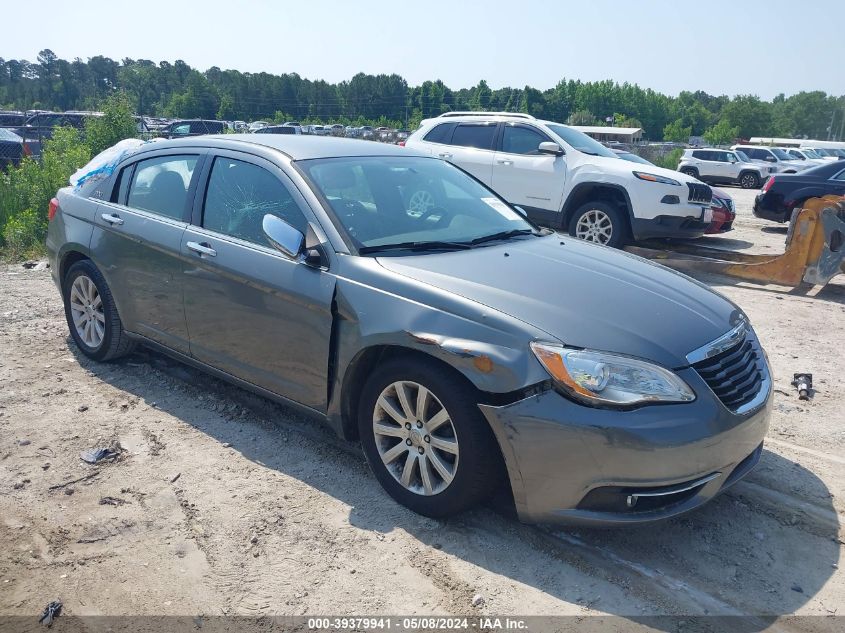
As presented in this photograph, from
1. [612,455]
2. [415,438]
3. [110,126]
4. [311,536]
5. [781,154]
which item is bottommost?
[311,536]

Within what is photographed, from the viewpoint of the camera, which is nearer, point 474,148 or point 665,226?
point 665,226

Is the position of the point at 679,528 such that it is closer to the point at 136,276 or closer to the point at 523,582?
the point at 523,582

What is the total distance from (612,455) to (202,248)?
2679mm

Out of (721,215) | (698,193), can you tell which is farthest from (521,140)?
(721,215)

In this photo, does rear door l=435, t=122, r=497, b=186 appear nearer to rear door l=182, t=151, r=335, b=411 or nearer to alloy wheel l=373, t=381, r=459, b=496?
rear door l=182, t=151, r=335, b=411

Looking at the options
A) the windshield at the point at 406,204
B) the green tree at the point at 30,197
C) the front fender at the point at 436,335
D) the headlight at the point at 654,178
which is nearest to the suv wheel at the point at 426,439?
the front fender at the point at 436,335

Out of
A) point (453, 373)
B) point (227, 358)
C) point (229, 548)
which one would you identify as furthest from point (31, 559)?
point (453, 373)

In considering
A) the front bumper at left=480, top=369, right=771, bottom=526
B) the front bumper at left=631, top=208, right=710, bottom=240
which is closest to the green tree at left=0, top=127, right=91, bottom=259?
the front bumper at left=631, top=208, right=710, bottom=240

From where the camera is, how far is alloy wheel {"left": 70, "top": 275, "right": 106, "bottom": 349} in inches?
207

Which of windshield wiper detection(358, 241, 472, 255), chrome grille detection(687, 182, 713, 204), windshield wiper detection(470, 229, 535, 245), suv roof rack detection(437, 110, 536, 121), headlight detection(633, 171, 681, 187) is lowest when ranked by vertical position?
windshield wiper detection(358, 241, 472, 255)

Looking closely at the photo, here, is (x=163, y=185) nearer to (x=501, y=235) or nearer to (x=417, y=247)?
(x=417, y=247)

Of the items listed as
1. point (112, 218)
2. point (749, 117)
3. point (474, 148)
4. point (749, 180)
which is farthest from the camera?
point (749, 117)

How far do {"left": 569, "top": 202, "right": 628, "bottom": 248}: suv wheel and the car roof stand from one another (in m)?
5.45

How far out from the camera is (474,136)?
10.9m
